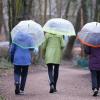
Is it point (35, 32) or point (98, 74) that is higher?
point (35, 32)

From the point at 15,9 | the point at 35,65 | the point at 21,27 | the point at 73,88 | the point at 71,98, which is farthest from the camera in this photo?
the point at 35,65

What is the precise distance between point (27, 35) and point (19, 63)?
78 centimetres

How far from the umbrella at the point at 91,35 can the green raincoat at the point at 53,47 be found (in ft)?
1.96

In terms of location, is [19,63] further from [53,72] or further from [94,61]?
[94,61]

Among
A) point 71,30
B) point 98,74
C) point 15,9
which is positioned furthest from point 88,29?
point 15,9

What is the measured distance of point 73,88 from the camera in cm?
1481

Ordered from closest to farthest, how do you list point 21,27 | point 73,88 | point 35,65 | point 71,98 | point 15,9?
point 71,98, point 21,27, point 73,88, point 15,9, point 35,65

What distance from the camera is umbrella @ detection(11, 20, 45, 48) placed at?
1230 centimetres

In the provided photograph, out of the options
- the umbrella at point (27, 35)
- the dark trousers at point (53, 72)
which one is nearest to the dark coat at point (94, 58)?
the dark trousers at point (53, 72)

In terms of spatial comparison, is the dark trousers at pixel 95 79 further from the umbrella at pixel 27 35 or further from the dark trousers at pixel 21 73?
the dark trousers at pixel 21 73

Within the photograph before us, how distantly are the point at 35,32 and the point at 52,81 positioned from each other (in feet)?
4.53

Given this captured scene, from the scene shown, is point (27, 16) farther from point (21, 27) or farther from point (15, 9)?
point (21, 27)

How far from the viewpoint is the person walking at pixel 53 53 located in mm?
12617

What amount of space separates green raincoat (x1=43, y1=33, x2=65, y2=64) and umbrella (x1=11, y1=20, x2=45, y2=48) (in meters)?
0.23
